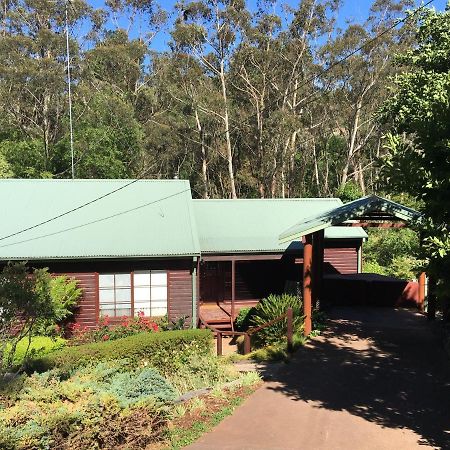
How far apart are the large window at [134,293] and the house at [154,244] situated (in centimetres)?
3

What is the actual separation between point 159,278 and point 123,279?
1.12 meters

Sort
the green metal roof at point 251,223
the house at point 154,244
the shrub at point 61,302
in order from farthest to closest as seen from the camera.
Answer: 1. the green metal roof at point 251,223
2. the house at point 154,244
3. the shrub at point 61,302

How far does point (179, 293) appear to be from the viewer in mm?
15852

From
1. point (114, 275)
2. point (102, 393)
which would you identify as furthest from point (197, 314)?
point (102, 393)

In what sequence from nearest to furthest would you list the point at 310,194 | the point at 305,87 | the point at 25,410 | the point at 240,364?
the point at 25,410 < the point at 240,364 < the point at 305,87 < the point at 310,194

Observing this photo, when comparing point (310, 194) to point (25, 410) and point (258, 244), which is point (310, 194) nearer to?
point (258, 244)

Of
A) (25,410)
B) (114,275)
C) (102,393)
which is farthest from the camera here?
(114,275)

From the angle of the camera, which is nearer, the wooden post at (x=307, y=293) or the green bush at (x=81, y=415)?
the green bush at (x=81, y=415)

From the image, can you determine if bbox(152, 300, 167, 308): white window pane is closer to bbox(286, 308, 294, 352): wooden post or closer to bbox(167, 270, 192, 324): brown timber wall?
bbox(167, 270, 192, 324): brown timber wall

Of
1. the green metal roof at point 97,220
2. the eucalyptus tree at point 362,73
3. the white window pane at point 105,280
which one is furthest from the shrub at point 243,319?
the eucalyptus tree at point 362,73

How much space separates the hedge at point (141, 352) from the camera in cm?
1002

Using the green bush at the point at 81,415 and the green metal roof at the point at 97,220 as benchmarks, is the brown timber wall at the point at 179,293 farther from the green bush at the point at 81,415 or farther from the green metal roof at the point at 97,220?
the green bush at the point at 81,415

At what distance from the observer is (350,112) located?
136 feet

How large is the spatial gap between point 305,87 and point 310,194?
11918 millimetres
